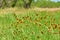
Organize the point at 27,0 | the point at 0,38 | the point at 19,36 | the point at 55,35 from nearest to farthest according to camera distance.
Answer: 1. the point at 0,38
2. the point at 19,36
3. the point at 55,35
4. the point at 27,0

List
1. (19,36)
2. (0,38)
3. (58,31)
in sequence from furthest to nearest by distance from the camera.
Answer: (58,31), (19,36), (0,38)

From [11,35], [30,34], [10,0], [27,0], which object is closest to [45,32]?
[30,34]

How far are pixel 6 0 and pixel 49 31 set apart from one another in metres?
19.0

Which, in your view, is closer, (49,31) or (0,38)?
(0,38)

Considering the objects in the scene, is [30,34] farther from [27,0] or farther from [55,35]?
[27,0]

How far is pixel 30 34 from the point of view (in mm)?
7496

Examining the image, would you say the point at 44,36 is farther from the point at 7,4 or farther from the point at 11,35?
the point at 7,4

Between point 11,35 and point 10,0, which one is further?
point 10,0

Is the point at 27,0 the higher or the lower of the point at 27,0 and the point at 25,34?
the lower

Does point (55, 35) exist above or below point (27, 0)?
above

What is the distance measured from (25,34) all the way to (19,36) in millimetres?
237

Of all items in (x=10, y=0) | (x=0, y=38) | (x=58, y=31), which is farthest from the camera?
(x=10, y=0)

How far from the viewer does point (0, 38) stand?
675cm

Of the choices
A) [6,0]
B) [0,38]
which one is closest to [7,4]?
[6,0]
